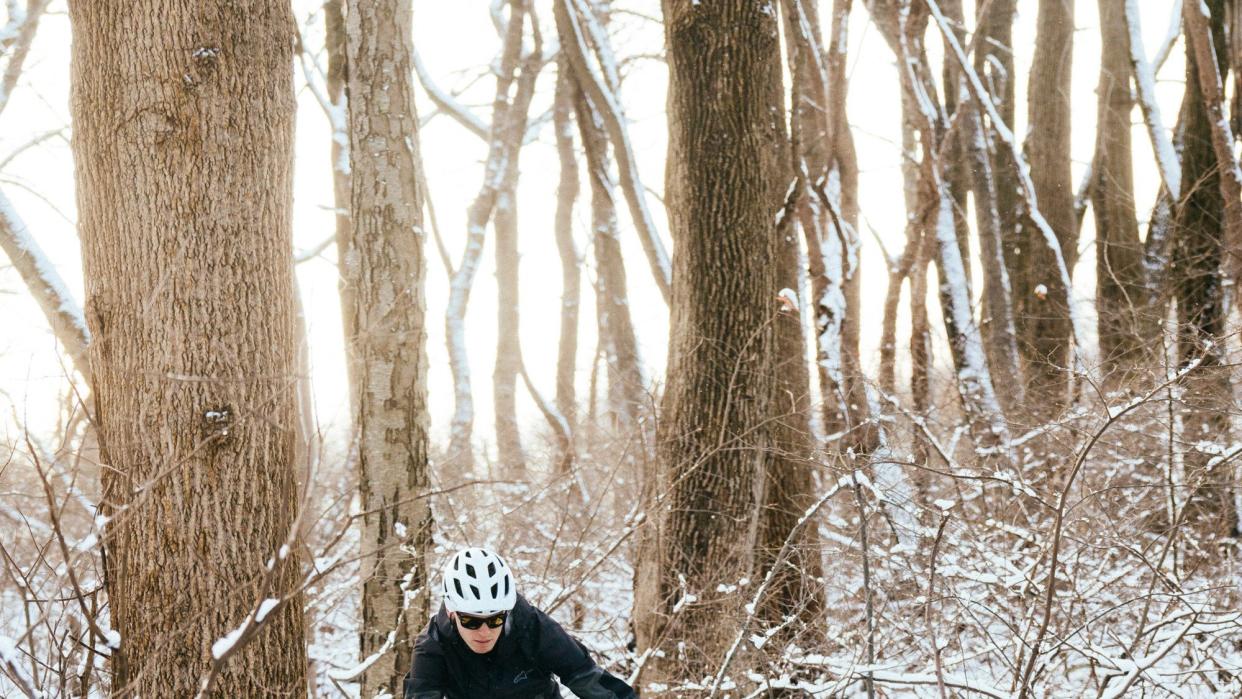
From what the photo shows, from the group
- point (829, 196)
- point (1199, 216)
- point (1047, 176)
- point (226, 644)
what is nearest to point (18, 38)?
point (829, 196)

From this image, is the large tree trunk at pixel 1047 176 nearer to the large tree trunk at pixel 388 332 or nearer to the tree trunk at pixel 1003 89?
the tree trunk at pixel 1003 89

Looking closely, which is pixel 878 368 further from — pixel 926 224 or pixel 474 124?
pixel 474 124

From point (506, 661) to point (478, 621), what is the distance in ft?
0.93

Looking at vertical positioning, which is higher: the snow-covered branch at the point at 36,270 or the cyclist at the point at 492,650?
the snow-covered branch at the point at 36,270

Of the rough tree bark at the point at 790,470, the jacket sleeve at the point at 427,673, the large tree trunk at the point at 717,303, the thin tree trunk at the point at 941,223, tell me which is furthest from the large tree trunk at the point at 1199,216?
the jacket sleeve at the point at 427,673

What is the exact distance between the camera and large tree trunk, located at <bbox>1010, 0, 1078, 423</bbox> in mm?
12883

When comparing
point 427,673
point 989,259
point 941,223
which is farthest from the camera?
point 989,259

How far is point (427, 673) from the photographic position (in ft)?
13.0

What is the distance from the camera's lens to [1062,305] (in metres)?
12.3

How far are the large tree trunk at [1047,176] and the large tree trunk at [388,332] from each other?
920 cm

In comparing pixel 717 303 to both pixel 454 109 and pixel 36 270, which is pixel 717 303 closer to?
pixel 36 270

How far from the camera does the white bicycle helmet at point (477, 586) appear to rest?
383 cm

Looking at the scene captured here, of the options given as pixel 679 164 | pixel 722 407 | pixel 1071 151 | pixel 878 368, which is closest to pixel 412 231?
pixel 679 164

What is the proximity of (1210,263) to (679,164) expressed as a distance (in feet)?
21.4
